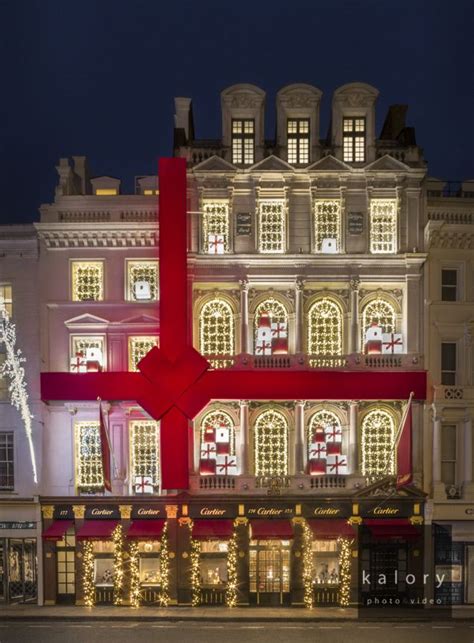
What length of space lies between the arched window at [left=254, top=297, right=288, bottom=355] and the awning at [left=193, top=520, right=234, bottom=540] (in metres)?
7.09

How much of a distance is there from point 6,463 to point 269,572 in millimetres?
11872

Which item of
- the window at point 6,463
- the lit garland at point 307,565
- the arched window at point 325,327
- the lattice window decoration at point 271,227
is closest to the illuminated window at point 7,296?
the window at point 6,463

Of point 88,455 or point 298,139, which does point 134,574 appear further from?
point 298,139

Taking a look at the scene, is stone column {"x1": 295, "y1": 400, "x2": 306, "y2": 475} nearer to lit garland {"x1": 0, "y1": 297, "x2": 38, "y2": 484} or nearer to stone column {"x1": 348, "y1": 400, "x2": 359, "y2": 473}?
stone column {"x1": 348, "y1": 400, "x2": 359, "y2": 473}

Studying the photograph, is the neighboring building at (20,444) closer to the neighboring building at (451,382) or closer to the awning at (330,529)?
the awning at (330,529)

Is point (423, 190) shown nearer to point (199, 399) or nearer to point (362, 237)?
point (362, 237)

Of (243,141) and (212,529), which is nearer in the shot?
(212,529)

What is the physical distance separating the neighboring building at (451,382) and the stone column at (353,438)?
292 centimetres

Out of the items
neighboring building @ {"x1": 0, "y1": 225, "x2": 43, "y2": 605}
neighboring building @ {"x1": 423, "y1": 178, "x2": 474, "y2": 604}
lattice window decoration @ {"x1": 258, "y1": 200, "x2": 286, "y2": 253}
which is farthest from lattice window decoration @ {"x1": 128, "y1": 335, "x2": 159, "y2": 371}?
neighboring building @ {"x1": 423, "y1": 178, "x2": 474, "y2": 604}

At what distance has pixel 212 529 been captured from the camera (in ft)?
74.3

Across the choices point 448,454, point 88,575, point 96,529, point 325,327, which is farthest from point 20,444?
point 448,454

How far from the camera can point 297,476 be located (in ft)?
75.5

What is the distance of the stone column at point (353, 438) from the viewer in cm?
2309

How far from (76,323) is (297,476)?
36.3ft
